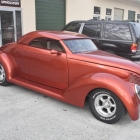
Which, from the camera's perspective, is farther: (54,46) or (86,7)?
(86,7)

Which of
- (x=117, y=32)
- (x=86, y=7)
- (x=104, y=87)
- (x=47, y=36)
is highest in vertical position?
(x=86, y=7)

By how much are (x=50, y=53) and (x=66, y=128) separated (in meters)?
1.69

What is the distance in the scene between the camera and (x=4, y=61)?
4.89 metres

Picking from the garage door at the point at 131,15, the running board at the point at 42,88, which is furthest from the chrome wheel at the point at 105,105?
the garage door at the point at 131,15

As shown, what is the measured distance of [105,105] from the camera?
3451mm

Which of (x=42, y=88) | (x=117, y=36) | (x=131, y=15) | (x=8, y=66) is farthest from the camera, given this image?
(x=131, y=15)

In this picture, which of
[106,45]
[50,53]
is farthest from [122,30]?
[50,53]

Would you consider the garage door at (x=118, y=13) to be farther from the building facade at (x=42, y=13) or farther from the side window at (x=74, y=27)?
the side window at (x=74, y=27)

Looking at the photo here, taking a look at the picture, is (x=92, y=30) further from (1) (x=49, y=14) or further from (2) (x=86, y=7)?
(2) (x=86, y=7)

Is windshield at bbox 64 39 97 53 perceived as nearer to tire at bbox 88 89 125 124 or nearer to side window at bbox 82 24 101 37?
tire at bbox 88 89 125 124

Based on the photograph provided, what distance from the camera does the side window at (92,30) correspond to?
23.2 ft

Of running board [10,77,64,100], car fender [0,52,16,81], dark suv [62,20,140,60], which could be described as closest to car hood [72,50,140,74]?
running board [10,77,64,100]

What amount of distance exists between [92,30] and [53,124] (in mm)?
4734

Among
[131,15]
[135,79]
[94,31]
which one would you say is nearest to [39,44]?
[135,79]
